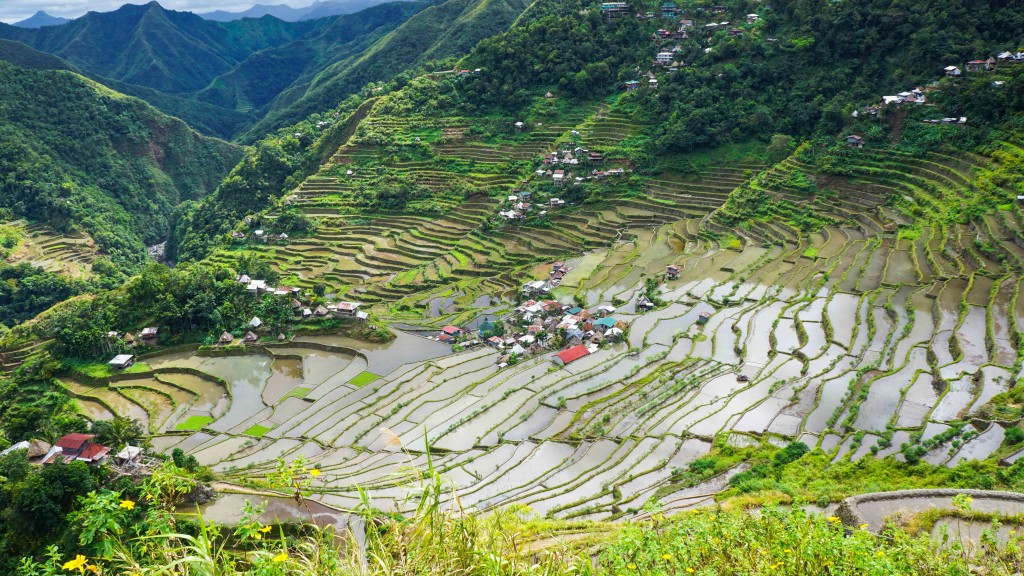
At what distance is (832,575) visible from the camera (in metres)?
4.44

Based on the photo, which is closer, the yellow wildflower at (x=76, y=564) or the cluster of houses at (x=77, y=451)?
the yellow wildflower at (x=76, y=564)

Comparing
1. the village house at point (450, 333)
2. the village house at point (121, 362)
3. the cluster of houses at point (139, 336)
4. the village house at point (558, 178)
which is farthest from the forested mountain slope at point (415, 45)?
the village house at point (121, 362)

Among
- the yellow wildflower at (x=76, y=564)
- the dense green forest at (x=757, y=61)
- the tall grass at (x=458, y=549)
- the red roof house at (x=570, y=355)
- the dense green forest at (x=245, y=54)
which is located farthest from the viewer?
the dense green forest at (x=245, y=54)

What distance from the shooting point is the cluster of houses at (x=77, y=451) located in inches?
520

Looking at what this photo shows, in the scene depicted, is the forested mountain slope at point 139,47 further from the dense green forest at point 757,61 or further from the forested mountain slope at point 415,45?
the dense green forest at point 757,61

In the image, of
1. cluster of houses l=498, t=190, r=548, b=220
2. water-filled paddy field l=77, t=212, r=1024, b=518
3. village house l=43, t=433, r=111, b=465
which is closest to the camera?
water-filled paddy field l=77, t=212, r=1024, b=518

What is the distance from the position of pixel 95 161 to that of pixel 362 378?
4241cm

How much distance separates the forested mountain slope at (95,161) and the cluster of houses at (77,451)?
99.9ft

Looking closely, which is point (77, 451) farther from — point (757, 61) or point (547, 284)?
point (757, 61)

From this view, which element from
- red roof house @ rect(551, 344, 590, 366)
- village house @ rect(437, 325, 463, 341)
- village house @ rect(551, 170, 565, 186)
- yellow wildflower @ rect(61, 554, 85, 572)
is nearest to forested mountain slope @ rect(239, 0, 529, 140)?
village house @ rect(551, 170, 565, 186)

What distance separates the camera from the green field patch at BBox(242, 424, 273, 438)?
1694 cm

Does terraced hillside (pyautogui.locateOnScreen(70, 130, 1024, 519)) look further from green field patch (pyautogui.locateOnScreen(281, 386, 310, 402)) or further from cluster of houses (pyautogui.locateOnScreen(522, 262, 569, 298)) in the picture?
cluster of houses (pyautogui.locateOnScreen(522, 262, 569, 298))

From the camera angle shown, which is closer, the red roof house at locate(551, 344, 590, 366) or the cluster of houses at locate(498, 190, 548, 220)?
the red roof house at locate(551, 344, 590, 366)

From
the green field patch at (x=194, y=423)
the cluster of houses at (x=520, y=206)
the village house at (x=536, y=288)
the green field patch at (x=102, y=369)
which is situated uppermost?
the cluster of houses at (x=520, y=206)
